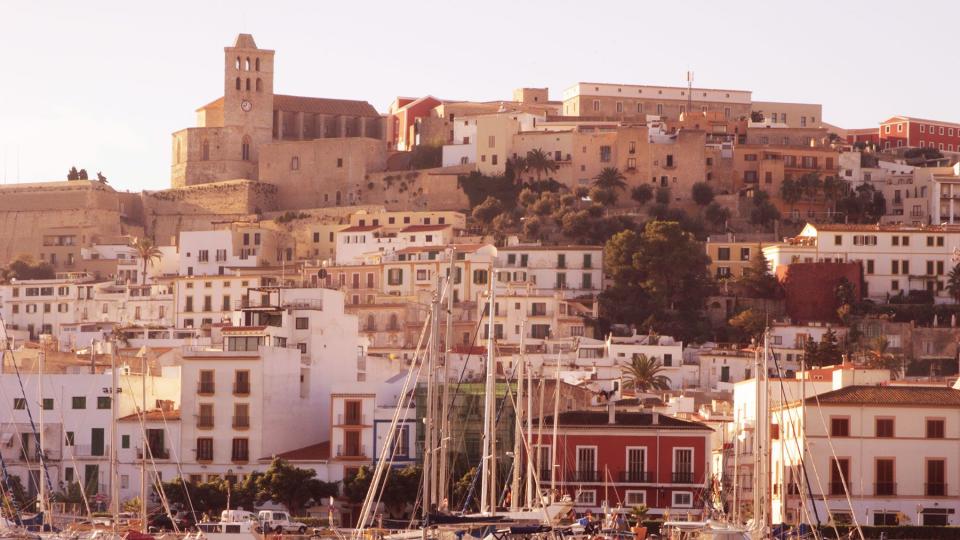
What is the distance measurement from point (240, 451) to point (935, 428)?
20.6 m

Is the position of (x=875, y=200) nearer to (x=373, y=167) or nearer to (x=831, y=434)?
(x=373, y=167)

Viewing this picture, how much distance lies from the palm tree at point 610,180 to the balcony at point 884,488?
5631 centimetres

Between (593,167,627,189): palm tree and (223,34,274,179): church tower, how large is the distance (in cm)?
2304

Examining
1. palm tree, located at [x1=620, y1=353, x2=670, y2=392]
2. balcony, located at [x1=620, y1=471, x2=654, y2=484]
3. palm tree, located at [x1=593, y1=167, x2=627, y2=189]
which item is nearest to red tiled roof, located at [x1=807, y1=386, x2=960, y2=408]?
balcony, located at [x1=620, y1=471, x2=654, y2=484]

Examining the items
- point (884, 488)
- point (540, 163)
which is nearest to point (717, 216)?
point (540, 163)

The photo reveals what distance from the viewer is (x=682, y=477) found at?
65.2 metres

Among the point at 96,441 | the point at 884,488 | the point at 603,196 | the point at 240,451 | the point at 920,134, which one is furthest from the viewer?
the point at 920,134

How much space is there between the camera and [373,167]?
127 metres

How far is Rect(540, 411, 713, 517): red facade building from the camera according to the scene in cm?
6512

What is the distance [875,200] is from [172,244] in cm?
3824

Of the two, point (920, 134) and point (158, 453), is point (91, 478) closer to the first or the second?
point (158, 453)

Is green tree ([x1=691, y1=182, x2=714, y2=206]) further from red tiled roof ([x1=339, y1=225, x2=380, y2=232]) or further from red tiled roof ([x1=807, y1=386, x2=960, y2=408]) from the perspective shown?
red tiled roof ([x1=807, y1=386, x2=960, y2=408])

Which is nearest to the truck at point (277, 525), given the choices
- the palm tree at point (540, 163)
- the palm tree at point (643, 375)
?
the palm tree at point (643, 375)

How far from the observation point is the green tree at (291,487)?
64062 millimetres
